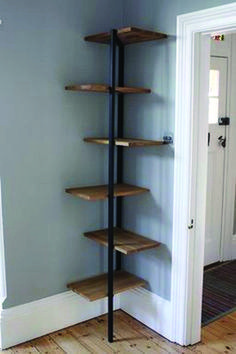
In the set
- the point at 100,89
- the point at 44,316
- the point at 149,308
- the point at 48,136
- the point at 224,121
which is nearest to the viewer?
the point at 100,89

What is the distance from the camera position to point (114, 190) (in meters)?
2.67

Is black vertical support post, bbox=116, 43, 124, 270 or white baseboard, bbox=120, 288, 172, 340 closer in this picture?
white baseboard, bbox=120, 288, 172, 340

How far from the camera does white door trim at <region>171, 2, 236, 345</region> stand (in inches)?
93.4

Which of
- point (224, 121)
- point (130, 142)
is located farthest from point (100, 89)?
point (224, 121)

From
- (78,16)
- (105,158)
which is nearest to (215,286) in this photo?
(105,158)

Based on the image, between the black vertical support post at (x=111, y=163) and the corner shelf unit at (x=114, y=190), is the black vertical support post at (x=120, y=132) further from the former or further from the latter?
the black vertical support post at (x=111, y=163)

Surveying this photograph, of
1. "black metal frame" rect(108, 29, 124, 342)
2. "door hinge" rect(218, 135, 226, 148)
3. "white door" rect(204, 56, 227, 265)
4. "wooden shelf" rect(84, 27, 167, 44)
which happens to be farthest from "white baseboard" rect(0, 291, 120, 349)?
"door hinge" rect(218, 135, 226, 148)

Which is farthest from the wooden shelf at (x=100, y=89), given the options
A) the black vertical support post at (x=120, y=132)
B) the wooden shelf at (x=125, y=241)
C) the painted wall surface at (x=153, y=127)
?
the wooden shelf at (x=125, y=241)

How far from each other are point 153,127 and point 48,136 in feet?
2.27

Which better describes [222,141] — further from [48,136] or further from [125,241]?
[48,136]

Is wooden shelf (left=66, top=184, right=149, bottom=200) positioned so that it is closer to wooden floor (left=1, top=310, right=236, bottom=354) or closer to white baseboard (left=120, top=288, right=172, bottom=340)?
white baseboard (left=120, top=288, right=172, bottom=340)

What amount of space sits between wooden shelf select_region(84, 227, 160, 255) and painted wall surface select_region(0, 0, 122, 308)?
0.41 ft

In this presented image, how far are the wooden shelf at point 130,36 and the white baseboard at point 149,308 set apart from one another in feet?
5.61

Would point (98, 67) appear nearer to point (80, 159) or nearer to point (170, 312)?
point (80, 159)
